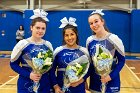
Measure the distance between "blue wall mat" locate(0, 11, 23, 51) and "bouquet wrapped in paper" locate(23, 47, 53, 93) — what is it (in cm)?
929

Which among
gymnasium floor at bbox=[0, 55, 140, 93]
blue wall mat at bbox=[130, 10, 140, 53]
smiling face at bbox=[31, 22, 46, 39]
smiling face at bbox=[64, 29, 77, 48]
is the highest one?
smiling face at bbox=[31, 22, 46, 39]

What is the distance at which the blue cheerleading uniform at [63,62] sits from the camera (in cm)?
252

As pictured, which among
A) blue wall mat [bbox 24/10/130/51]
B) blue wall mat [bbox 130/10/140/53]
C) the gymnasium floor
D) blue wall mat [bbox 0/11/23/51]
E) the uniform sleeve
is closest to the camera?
the uniform sleeve

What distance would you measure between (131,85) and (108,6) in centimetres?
617

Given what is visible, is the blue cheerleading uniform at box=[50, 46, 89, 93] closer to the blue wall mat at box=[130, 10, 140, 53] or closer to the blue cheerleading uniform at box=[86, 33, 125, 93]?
the blue cheerleading uniform at box=[86, 33, 125, 93]

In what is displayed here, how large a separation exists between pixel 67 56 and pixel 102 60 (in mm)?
341

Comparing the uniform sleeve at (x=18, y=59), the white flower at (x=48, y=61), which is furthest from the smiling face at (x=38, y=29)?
the white flower at (x=48, y=61)

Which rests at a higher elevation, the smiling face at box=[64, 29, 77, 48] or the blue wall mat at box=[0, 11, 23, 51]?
the smiling face at box=[64, 29, 77, 48]

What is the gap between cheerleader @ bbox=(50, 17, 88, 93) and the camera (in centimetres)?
252

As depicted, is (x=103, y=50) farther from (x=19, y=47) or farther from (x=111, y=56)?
(x=19, y=47)

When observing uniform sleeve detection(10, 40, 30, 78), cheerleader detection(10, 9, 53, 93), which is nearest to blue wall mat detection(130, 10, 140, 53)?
cheerleader detection(10, 9, 53, 93)

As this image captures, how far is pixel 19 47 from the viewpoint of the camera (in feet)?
8.28

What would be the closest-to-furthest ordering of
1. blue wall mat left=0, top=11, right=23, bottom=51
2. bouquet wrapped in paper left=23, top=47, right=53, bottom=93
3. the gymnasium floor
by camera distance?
bouquet wrapped in paper left=23, top=47, right=53, bottom=93
the gymnasium floor
blue wall mat left=0, top=11, right=23, bottom=51

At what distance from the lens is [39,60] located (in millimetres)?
2336
